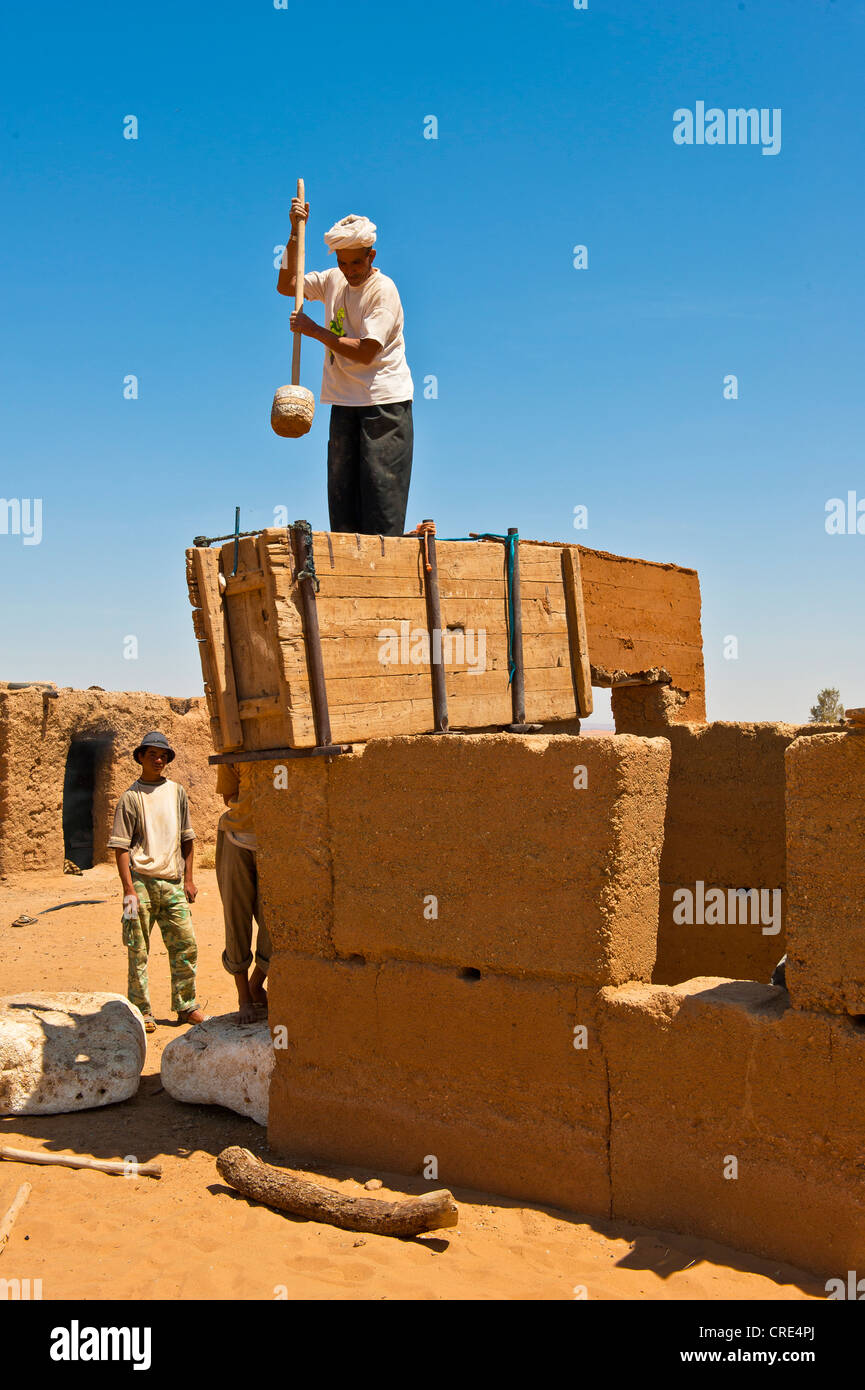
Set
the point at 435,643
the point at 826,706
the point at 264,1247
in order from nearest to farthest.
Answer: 1. the point at 264,1247
2. the point at 435,643
3. the point at 826,706

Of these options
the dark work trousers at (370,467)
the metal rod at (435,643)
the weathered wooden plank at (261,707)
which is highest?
the dark work trousers at (370,467)

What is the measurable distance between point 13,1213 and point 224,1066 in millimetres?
1347

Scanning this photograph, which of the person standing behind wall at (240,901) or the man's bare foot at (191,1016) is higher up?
the person standing behind wall at (240,901)

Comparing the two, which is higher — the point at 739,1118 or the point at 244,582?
the point at 244,582

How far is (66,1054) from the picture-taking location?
5.58 metres

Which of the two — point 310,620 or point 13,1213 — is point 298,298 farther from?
point 13,1213

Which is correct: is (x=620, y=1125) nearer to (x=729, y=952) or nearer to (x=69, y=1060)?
(x=729, y=952)

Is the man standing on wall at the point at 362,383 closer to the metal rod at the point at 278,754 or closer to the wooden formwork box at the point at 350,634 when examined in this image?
the wooden formwork box at the point at 350,634

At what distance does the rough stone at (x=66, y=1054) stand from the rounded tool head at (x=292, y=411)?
3.33 meters

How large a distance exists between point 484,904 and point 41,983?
526 cm

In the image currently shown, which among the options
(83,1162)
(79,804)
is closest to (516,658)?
(83,1162)

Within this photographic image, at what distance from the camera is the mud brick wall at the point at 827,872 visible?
3.40m

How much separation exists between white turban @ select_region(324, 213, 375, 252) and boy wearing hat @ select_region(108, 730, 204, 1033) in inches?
138

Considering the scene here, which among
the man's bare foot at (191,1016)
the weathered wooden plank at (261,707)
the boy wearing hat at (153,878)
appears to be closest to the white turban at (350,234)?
the weathered wooden plank at (261,707)
